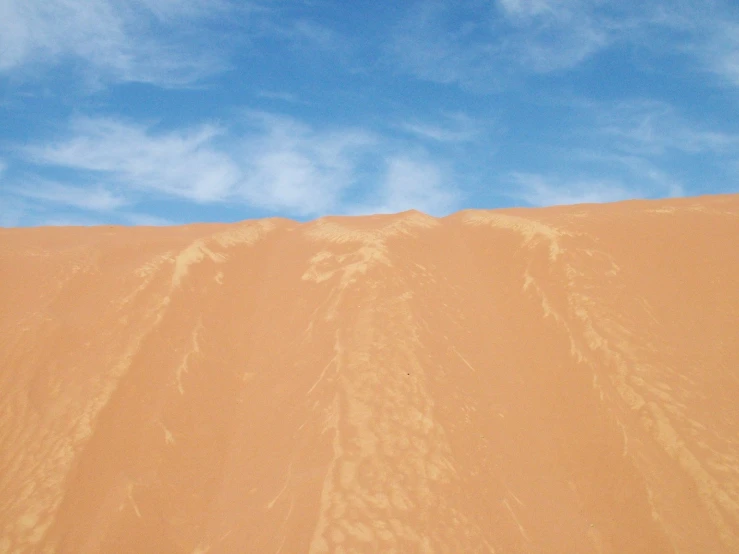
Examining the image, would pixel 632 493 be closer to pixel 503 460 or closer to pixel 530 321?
pixel 503 460

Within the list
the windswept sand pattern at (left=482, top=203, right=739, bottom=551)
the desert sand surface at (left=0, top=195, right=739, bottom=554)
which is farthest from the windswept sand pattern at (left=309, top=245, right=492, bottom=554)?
the windswept sand pattern at (left=482, top=203, right=739, bottom=551)

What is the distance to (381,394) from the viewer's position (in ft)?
34.8

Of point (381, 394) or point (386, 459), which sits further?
point (381, 394)

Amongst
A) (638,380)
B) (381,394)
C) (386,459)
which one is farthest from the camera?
(638,380)

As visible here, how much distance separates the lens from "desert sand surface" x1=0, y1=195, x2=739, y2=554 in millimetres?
8617

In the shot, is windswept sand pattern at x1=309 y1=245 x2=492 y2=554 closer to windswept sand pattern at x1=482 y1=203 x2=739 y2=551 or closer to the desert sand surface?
the desert sand surface

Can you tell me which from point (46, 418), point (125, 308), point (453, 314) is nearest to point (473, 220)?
point (453, 314)

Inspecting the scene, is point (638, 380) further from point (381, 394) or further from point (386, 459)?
point (386, 459)

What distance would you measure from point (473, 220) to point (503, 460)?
1225cm

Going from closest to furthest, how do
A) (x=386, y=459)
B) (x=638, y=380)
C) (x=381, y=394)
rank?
(x=386, y=459) < (x=381, y=394) < (x=638, y=380)

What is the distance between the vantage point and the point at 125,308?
45.4 ft

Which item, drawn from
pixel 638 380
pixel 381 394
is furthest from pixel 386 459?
pixel 638 380

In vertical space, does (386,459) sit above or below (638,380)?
below

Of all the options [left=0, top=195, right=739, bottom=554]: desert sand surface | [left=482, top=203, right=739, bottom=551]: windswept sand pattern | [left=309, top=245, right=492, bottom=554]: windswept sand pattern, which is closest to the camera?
[left=309, top=245, right=492, bottom=554]: windswept sand pattern
